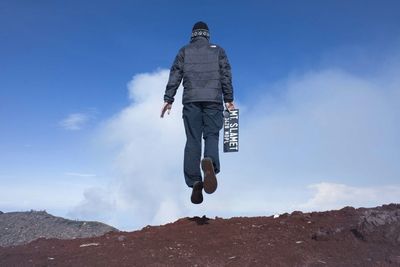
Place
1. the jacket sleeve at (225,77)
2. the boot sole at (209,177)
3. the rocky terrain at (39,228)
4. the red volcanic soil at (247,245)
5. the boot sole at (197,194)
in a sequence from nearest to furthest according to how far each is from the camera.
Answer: the red volcanic soil at (247,245) → the boot sole at (209,177) → the boot sole at (197,194) → the jacket sleeve at (225,77) → the rocky terrain at (39,228)

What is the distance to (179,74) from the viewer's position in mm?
8602

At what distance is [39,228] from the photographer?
11.7 meters

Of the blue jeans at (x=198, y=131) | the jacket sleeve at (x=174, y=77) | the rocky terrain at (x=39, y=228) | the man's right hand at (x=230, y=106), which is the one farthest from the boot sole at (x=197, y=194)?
the rocky terrain at (x=39, y=228)

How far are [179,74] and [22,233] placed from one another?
5.68 metres

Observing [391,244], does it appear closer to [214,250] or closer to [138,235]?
[214,250]

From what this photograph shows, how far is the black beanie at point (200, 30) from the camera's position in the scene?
28.8 ft

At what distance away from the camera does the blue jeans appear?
8.30 meters

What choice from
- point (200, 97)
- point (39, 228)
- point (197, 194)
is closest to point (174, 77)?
point (200, 97)

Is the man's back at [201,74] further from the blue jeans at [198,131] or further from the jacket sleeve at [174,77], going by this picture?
the blue jeans at [198,131]

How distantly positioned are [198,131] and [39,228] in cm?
547

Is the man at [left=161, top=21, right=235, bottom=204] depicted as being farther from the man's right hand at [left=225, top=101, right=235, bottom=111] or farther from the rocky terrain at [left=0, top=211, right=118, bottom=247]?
the rocky terrain at [left=0, top=211, right=118, bottom=247]

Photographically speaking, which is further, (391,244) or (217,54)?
(217,54)

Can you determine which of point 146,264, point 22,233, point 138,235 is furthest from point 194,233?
point 22,233

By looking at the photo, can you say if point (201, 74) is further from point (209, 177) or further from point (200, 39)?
point (209, 177)
